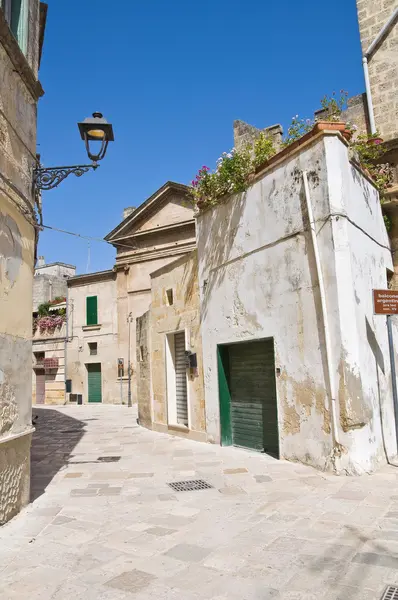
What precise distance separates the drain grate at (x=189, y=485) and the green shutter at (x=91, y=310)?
66.2 feet

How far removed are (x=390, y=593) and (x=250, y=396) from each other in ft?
18.0

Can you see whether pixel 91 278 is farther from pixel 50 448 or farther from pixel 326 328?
pixel 326 328

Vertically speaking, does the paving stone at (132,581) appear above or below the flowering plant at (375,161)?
below

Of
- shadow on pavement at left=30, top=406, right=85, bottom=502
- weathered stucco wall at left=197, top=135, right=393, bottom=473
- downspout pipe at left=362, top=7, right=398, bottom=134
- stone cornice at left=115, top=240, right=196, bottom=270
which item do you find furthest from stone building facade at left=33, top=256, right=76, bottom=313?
downspout pipe at left=362, top=7, right=398, bottom=134

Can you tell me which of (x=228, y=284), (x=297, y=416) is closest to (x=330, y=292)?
(x=297, y=416)

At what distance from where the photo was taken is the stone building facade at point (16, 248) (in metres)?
4.87

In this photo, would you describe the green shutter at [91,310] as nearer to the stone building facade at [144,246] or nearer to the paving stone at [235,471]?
the stone building facade at [144,246]

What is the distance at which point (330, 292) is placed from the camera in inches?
255

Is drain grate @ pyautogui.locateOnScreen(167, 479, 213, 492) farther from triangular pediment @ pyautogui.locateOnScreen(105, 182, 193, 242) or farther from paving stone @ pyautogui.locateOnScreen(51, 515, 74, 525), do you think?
triangular pediment @ pyautogui.locateOnScreen(105, 182, 193, 242)

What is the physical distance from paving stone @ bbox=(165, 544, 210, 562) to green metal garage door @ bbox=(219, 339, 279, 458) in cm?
401

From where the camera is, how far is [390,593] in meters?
2.98

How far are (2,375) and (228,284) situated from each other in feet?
16.0

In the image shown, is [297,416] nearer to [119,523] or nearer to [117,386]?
[119,523]

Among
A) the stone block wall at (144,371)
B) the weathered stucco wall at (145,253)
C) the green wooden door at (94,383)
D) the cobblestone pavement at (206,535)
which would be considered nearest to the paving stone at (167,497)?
the cobblestone pavement at (206,535)
